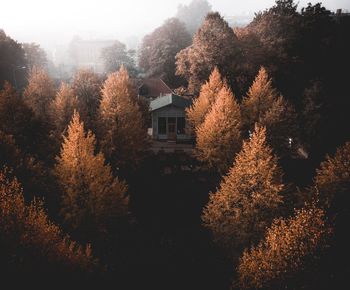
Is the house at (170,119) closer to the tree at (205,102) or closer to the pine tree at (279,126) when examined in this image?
the tree at (205,102)

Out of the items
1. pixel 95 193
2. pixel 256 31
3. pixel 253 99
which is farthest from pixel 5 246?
pixel 256 31

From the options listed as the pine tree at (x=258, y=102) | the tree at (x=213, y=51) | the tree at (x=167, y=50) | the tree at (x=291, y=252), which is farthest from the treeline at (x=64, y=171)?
the tree at (x=167, y=50)

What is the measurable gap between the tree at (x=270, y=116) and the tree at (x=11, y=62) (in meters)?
49.2

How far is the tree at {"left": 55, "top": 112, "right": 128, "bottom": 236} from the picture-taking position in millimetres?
22547

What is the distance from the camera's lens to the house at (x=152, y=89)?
2704 inches

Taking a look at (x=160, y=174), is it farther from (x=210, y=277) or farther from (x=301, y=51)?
(x=301, y=51)

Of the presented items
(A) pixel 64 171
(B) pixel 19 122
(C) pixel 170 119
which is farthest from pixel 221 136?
(B) pixel 19 122

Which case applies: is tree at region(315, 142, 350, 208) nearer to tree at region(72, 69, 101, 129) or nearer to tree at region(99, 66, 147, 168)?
tree at region(99, 66, 147, 168)

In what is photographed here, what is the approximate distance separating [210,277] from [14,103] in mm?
22254

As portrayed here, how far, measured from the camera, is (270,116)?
35469 millimetres

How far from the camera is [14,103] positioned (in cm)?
2830

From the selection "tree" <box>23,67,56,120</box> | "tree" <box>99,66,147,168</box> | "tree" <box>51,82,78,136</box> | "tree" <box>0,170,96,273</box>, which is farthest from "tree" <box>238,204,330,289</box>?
"tree" <box>23,67,56,120</box>

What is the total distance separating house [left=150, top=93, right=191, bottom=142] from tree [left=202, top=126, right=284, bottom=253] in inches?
1003

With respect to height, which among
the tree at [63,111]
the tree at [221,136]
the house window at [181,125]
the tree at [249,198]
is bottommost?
the tree at [249,198]
